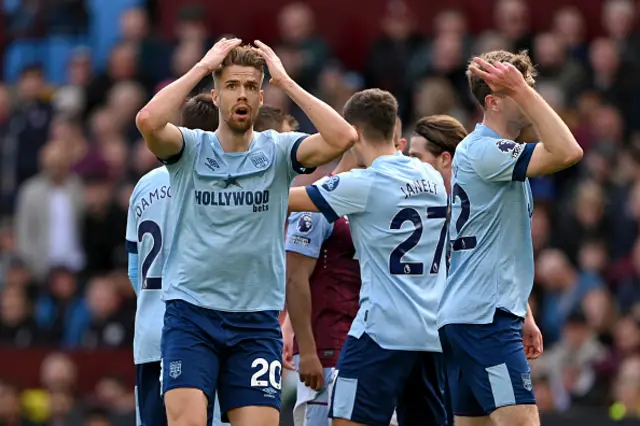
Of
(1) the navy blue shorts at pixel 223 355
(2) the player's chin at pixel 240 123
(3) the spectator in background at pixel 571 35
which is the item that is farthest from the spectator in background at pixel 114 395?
(3) the spectator in background at pixel 571 35

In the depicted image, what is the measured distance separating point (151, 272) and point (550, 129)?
2.67 m

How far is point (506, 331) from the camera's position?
8516 millimetres

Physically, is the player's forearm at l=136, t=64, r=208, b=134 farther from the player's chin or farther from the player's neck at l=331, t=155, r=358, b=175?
the player's neck at l=331, t=155, r=358, b=175

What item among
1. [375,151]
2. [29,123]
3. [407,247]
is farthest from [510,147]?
[29,123]

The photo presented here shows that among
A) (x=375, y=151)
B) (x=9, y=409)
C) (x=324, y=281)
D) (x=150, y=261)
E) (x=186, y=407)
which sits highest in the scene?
(x=375, y=151)

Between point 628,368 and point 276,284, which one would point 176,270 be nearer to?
point 276,284

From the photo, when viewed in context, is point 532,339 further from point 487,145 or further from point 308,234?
point 308,234

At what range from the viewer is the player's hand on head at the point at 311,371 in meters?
9.34

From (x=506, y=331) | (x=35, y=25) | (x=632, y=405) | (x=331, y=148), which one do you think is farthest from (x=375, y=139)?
(x=35, y=25)

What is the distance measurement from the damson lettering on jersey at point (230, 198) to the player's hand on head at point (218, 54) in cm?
69

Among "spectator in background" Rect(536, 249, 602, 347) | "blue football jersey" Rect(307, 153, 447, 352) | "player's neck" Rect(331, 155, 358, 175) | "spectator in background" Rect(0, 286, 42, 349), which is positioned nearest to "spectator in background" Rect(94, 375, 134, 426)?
"spectator in background" Rect(0, 286, 42, 349)

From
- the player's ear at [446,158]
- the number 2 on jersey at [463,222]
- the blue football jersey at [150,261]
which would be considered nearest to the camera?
the number 2 on jersey at [463,222]

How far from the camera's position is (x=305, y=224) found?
31.4 feet

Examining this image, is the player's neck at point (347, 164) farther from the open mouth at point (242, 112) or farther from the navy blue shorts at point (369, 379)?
the open mouth at point (242, 112)
